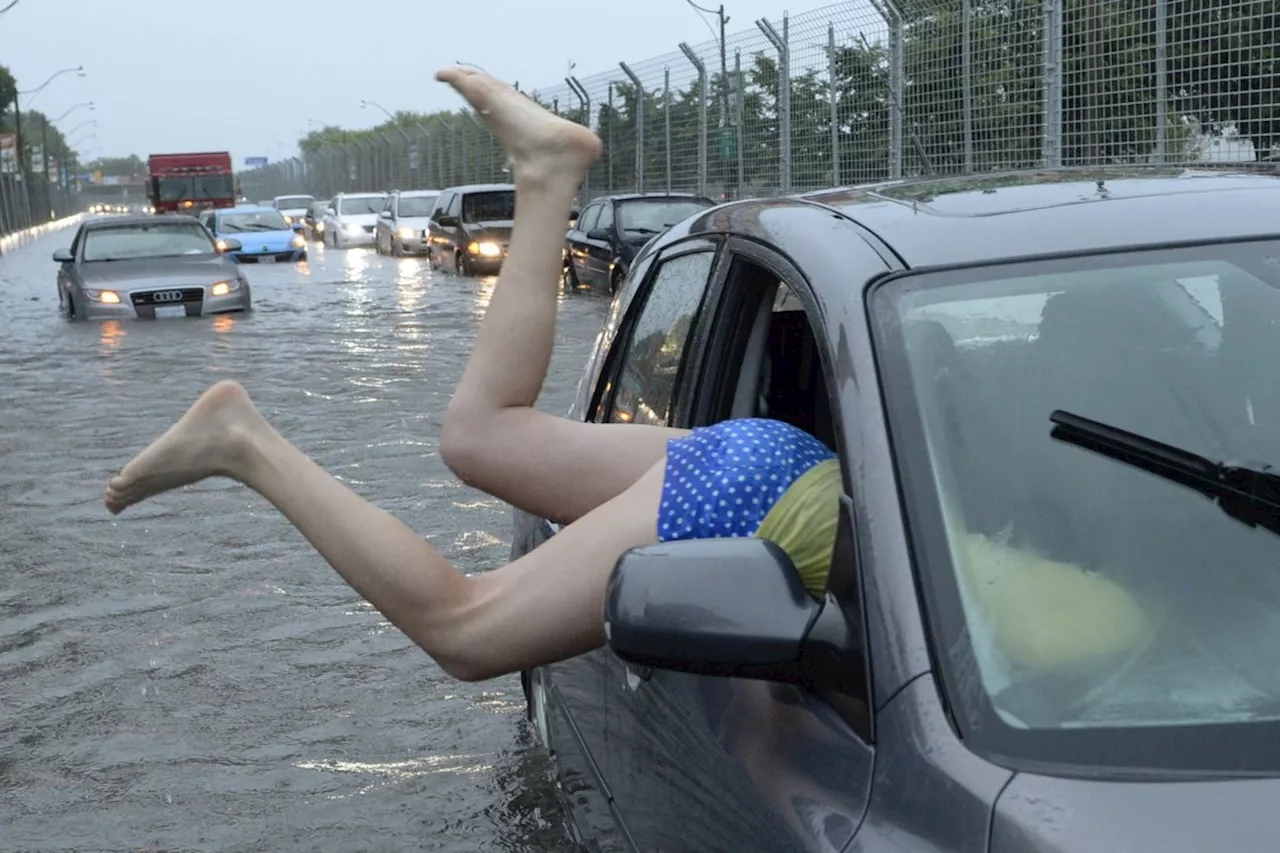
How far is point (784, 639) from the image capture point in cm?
205

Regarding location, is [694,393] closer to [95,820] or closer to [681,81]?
[95,820]

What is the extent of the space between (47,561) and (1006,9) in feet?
33.9

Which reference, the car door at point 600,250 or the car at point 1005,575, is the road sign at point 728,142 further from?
the car at point 1005,575

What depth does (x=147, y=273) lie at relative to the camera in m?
21.2

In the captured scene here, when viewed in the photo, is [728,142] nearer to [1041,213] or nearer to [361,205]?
[1041,213]

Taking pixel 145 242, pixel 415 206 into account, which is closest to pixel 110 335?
pixel 145 242

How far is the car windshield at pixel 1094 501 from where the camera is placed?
6.43 ft

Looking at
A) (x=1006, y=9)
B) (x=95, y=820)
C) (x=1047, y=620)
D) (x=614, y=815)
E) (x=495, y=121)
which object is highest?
(x=1006, y=9)

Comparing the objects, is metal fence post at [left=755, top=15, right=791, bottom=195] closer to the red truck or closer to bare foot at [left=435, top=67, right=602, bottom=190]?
bare foot at [left=435, top=67, right=602, bottom=190]

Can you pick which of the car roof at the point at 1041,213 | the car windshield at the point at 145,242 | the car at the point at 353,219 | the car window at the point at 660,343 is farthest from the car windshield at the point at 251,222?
the car roof at the point at 1041,213

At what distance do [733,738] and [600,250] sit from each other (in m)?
20.6

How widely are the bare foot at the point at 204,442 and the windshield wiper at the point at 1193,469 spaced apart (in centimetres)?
168

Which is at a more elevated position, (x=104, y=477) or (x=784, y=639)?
(x=784, y=639)

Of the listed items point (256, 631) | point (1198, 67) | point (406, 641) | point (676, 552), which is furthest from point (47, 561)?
point (1198, 67)
